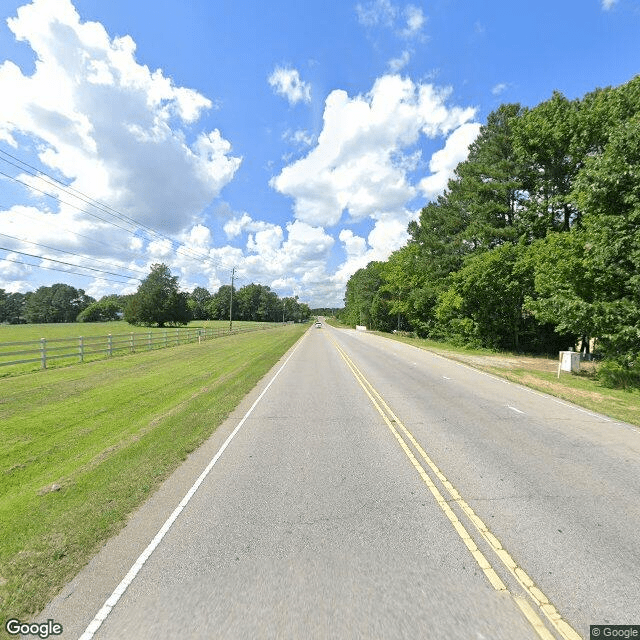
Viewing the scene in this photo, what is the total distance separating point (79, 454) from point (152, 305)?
79115 mm

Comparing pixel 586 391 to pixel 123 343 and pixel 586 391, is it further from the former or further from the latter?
pixel 123 343

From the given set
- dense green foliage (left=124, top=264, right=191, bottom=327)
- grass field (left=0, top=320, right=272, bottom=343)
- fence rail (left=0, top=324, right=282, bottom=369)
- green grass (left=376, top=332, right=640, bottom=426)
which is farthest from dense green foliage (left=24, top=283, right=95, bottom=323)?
green grass (left=376, top=332, right=640, bottom=426)

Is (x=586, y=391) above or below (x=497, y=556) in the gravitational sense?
above

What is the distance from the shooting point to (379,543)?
3838 millimetres

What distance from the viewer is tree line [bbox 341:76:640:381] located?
44.9 feet

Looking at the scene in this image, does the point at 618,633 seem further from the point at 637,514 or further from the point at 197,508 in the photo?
the point at 197,508

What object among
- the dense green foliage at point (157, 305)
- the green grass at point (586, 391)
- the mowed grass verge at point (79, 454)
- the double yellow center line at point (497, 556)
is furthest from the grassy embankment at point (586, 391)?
the dense green foliage at point (157, 305)

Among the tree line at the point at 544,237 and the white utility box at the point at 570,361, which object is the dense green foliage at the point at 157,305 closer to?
the tree line at the point at 544,237

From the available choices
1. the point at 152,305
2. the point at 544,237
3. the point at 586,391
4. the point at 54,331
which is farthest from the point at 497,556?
the point at 152,305

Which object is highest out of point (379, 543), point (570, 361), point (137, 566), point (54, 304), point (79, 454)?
point (54, 304)

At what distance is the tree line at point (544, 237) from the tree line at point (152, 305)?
2817 cm

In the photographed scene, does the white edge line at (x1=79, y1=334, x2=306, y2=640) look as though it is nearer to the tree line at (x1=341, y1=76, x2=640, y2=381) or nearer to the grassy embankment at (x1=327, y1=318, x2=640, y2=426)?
the grassy embankment at (x1=327, y1=318, x2=640, y2=426)

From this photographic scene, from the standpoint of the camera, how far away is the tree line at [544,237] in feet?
44.9

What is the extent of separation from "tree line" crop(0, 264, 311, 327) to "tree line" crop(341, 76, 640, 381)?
1109 inches
